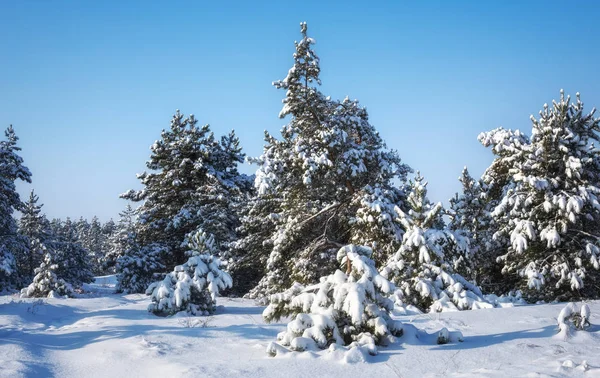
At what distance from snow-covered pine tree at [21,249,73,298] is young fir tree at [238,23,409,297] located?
765 cm

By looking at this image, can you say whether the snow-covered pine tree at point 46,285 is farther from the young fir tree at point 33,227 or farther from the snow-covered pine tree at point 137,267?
the young fir tree at point 33,227

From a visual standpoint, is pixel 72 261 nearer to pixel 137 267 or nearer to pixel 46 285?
pixel 137 267

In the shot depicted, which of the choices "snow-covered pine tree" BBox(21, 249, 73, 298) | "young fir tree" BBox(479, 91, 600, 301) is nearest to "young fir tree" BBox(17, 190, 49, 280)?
"snow-covered pine tree" BBox(21, 249, 73, 298)

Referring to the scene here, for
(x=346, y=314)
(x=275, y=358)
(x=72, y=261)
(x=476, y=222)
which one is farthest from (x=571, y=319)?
(x=72, y=261)

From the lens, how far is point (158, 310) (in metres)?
10.1

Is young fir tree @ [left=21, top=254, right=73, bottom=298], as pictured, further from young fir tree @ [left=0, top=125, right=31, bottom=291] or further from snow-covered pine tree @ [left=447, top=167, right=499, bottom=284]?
snow-covered pine tree @ [left=447, top=167, right=499, bottom=284]

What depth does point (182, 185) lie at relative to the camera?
25.0m

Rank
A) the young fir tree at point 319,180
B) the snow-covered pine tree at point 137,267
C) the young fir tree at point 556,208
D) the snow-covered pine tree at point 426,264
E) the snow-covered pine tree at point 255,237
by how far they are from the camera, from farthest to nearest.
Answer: the snow-covered pine tree at point 137,267 → the snow-covered pine tree at point 255,237 → the young fir tree at point 319,180 → the young fir tree at point 556,208 → the snow-covered pine tree at point 426,264

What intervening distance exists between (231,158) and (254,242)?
871 cm

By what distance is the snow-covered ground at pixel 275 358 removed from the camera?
443 cm

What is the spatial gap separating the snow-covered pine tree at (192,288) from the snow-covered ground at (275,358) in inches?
103

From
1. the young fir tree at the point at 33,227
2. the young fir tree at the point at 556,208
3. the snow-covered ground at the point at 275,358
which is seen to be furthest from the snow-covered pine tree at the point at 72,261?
the young fir tree at the point at 556,208

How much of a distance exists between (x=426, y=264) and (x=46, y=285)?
13541mm

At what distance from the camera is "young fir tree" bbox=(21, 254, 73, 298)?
1498cm
